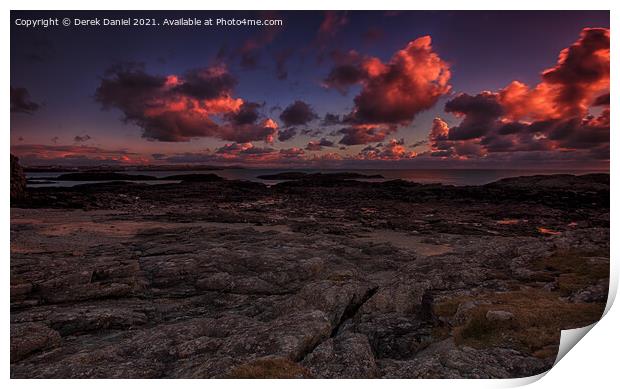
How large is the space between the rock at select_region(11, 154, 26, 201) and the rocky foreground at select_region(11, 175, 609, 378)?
0.78 metres

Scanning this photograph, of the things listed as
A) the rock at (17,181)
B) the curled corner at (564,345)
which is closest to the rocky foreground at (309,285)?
the curled corner at (564,345)

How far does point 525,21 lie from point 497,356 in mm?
17142

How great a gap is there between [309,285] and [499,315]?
258 inches

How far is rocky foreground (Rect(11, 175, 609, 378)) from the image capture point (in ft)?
33.1

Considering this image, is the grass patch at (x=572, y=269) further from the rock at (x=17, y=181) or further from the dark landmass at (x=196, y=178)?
the rock at (x=17, y=181)

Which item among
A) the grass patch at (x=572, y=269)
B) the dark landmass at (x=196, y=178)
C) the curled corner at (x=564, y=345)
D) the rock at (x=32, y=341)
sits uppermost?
the dark landmass at (x=196, y=178)

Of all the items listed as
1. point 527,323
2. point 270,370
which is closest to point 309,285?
point 270,370

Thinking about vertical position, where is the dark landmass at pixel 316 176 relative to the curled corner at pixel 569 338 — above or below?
above

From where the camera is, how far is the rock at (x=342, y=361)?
9758mm

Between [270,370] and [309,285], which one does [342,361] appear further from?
[309,285]

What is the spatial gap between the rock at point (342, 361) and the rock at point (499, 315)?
158 inches

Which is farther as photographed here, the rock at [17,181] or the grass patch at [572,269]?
the rock at [17,181]

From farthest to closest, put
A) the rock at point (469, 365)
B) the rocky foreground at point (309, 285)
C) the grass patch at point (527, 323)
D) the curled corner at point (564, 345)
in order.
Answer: the grass patch at point (527, 323), the rocky foreground at point (309, 285), the curled corner at point (564, 345), the rock at point (469, 365)

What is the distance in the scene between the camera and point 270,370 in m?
9.75
